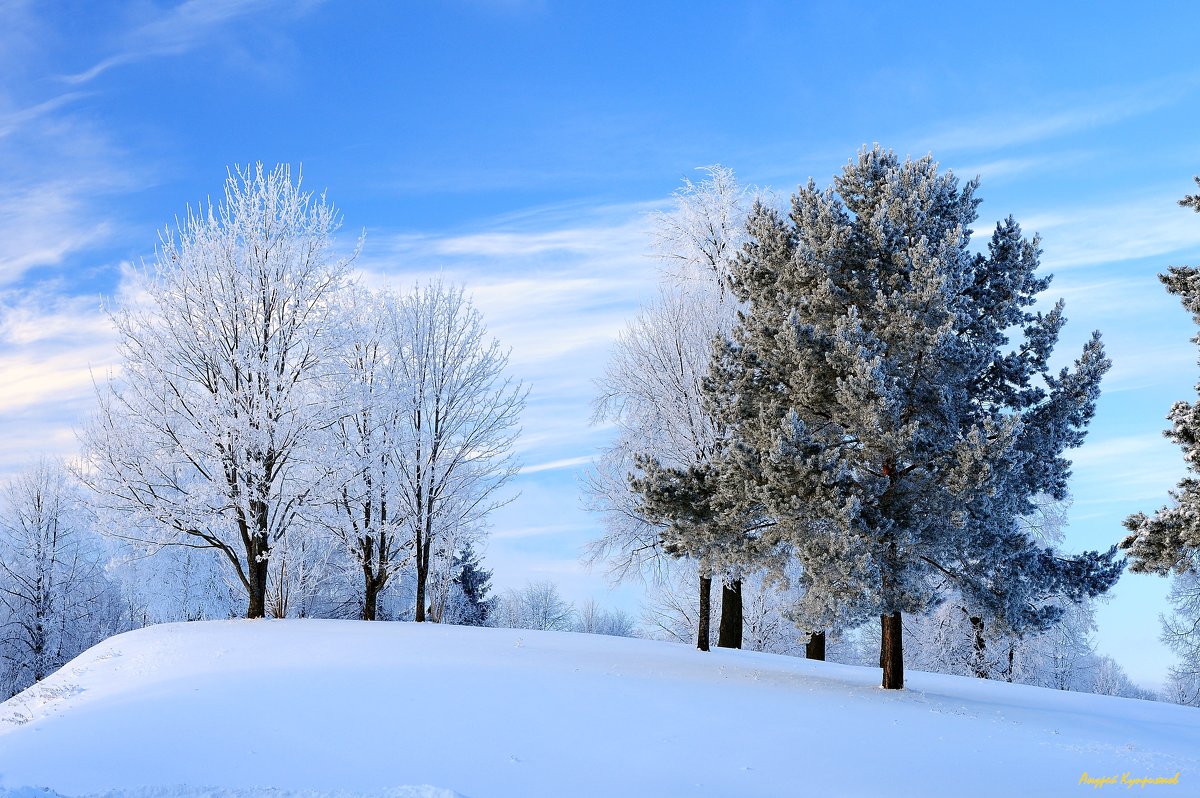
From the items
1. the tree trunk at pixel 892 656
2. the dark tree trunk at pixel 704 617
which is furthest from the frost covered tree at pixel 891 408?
the dark tree trunk at pixel 704 617

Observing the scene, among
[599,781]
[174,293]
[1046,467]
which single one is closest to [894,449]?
[1046,467]

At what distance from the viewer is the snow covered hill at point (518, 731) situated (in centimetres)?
912

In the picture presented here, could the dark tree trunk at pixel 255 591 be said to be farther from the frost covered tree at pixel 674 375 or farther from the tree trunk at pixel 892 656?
the tree trunk at pixel 892 656

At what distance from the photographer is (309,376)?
22.8 m

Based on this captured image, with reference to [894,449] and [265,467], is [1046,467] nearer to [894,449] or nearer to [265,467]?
[894,449]

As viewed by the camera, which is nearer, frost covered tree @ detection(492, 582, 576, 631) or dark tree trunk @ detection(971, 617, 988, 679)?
dark tree trunk @ detection(971, 617, 988, 679)

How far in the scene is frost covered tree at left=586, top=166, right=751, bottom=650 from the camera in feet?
72.5

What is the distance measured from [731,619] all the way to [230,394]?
13.9 metres

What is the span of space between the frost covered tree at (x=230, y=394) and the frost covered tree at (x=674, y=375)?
7714 millimetres
